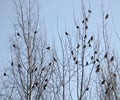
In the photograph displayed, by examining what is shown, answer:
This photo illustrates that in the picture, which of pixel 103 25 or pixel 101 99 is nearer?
pixel 103 25

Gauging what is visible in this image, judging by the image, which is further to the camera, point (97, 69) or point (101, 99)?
point (101, 99)

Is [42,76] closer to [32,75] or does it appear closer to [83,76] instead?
[32,75]

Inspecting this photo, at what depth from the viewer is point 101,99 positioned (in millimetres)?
7934

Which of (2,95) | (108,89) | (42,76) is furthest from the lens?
(2,95)

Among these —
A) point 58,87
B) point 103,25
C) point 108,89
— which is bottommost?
point 108,89

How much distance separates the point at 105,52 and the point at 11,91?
3.13 metres

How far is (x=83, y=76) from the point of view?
7070 millimetres

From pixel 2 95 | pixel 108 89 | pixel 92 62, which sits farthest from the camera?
pixel 2 95

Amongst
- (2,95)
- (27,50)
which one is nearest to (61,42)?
(27,50)

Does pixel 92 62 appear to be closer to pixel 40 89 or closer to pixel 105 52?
pixel 105 52

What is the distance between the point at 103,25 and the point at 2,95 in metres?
3.81

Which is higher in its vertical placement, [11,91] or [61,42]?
[61,42]

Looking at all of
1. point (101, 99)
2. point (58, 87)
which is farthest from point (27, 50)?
point (101, 99)

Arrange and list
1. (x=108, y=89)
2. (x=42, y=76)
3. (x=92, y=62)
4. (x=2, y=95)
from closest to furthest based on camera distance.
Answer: (x=108, y=89)
(x=92, y=62)
(x=42, y=76)
(x=2, y=95)
